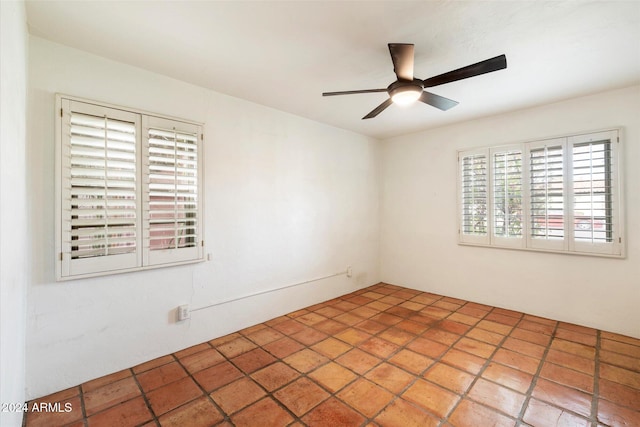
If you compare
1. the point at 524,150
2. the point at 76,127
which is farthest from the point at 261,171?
the point at 524,150

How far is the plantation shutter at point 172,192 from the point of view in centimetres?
242

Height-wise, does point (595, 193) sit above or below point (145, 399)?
above

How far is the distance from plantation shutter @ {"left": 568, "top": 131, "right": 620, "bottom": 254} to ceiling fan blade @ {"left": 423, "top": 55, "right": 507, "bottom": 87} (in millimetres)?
2138

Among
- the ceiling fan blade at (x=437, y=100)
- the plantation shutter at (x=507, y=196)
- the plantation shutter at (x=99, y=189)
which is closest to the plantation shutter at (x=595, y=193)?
the plantation shutter at (x=507, y=196)

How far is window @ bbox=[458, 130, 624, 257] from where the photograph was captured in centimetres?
295

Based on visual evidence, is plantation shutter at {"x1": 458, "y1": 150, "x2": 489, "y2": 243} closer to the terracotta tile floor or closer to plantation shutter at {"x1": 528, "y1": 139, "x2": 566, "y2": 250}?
plantation shutter at {"x1": 528, "y1": 139, "x2": 566, "y2": 250}

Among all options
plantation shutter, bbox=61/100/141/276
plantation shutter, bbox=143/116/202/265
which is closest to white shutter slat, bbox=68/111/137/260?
plantation shutter, bbox=61/100/141/276

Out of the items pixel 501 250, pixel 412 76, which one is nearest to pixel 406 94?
pixel 412 76

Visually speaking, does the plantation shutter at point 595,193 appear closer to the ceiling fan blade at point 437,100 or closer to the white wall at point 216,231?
the ceiling fan blade at point 437,100

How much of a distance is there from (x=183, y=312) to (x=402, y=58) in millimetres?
2756

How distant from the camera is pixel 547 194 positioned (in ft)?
10.7

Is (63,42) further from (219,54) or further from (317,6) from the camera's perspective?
(317,6)

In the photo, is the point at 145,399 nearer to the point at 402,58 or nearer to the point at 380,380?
the point at 380,380

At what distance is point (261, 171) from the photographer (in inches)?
128
